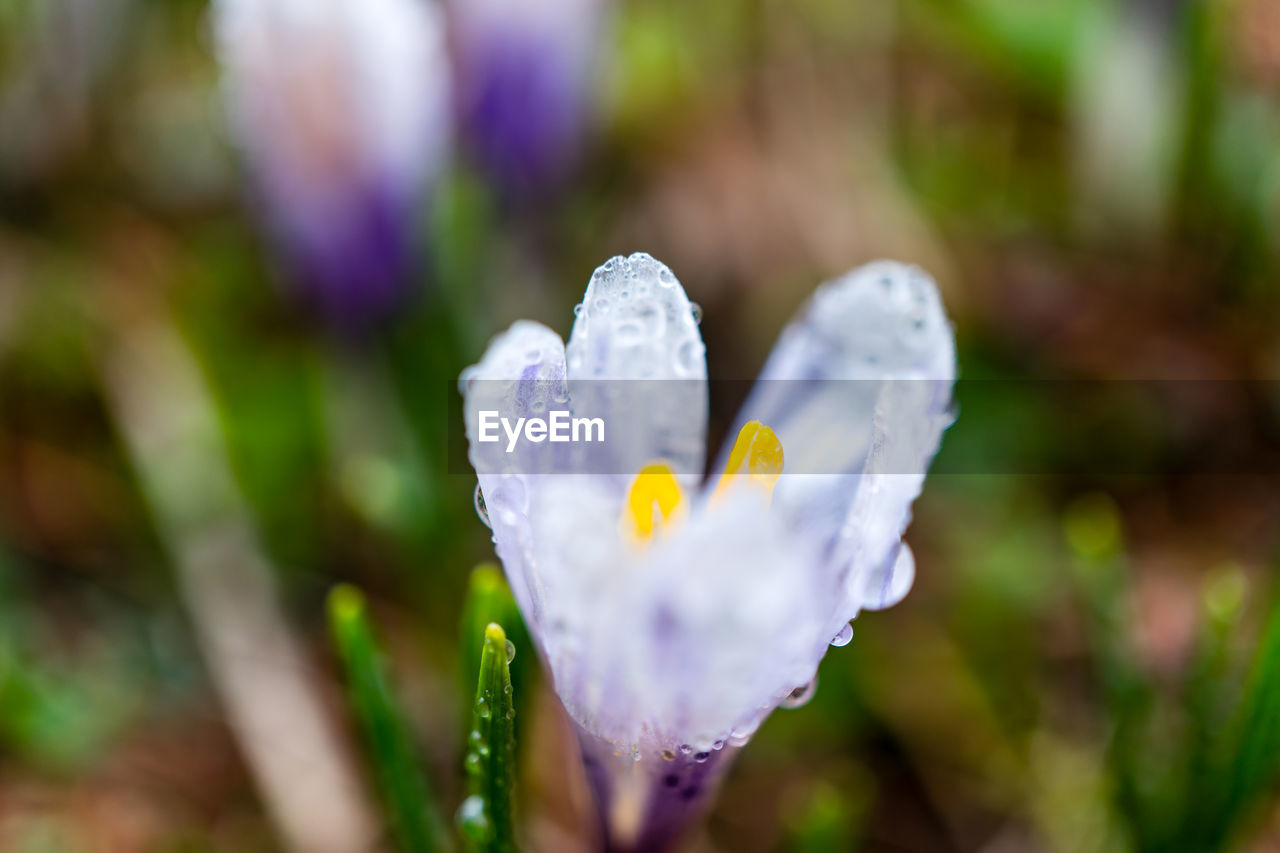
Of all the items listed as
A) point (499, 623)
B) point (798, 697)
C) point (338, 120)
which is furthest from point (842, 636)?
point (338, 120)

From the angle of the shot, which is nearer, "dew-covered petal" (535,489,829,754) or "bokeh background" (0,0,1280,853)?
"dew-covered petal" (535,489,829,754)

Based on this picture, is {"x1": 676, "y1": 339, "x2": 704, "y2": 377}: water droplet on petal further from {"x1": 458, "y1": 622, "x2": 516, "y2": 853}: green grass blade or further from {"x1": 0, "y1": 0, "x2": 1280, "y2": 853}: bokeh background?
{"x1": 0, "y1": 0, "x2": 1280, "y2": 853}: bokeh background

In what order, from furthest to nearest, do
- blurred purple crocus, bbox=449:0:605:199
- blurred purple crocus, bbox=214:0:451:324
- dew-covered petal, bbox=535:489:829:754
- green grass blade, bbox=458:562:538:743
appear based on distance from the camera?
blurred purple crocus, bbox=449:0:605:199 < blurred purple crocus, bbox=214:0:451:324 < green grass blade, bbox=458:562:538:743 < dew-covered petal, bbox=535:489:829:754

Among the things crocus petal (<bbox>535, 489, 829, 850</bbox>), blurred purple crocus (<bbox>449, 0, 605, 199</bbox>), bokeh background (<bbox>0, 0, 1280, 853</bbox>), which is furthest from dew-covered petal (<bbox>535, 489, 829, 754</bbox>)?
blurred purple crocus (<bbox>449, 0, 605, 199</bbox>)

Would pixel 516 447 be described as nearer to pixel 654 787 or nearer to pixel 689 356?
pixel 689 356

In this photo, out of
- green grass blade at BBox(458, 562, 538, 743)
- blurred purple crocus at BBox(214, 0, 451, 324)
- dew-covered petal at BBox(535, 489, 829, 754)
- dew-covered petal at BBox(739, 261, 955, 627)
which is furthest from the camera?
blurred purple crocus at BBox(214, 0, 451, 324)
